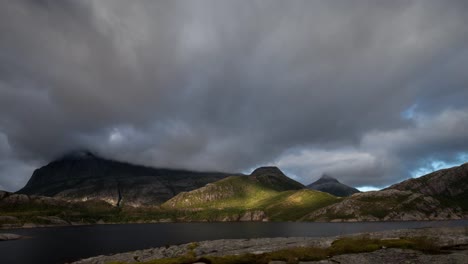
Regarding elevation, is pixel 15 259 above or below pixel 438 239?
below

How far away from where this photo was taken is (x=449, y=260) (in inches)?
1298

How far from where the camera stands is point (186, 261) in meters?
44.0

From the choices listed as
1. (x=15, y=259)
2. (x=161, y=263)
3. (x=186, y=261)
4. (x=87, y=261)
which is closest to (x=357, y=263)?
(x=186, y=261)

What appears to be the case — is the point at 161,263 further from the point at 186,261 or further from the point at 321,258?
the point at 321,258

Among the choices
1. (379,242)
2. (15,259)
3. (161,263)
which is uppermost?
(379,242)

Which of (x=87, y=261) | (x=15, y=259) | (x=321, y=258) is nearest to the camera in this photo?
Answer: (x=321, y=258)

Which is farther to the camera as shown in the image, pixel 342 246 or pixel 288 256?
pixel 342 246

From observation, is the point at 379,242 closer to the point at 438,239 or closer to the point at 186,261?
the point at 438,239

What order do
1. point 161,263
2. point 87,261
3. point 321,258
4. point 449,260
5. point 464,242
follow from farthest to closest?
point 87,261, point 161,263, point 464,242, point 321,258, point 449,260

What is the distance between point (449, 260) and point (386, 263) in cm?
636

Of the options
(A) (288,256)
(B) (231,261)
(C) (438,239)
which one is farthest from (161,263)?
(C) (438,239)

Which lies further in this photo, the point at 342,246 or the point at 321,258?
the point at 342,246

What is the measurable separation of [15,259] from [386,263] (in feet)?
443

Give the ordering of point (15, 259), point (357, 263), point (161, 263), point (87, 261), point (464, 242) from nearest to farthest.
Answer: point (357, 263)
point (464, 242)
point (161, 263)
point (87, 261)
point (15, 259)
